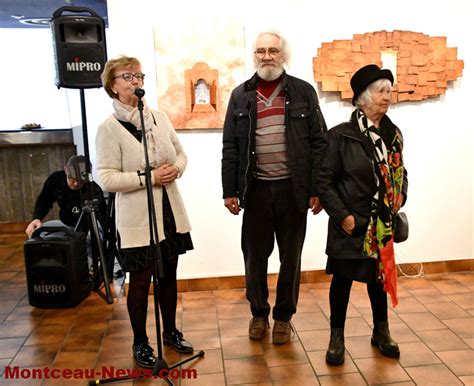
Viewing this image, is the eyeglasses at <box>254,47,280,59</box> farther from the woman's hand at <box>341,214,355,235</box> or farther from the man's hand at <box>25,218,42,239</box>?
the man's hand at <box>25,218,42,239</box>

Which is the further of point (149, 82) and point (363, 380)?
point (149, 82)

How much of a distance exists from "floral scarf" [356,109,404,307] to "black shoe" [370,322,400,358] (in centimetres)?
29

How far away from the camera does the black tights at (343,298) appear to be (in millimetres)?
2404

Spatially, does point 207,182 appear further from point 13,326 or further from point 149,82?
point 13,326

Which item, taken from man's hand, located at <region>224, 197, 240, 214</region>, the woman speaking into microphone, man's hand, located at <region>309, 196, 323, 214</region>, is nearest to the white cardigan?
the woman speaking into microphone

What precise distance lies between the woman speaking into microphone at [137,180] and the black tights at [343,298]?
706 mm

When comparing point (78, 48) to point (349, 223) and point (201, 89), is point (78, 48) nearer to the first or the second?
point (201, 89)

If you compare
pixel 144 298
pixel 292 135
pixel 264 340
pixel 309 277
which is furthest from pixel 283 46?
pixel 309 277

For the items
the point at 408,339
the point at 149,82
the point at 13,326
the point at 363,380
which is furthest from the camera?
the point at 149,82

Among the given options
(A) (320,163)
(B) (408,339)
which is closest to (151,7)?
(A) (320,163)

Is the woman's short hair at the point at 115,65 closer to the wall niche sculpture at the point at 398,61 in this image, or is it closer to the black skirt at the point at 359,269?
the black skirt at the point at 359,269

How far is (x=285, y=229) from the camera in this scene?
2.58 metres

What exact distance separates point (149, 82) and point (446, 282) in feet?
7.55

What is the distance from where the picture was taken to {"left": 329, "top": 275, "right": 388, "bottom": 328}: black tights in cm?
240
